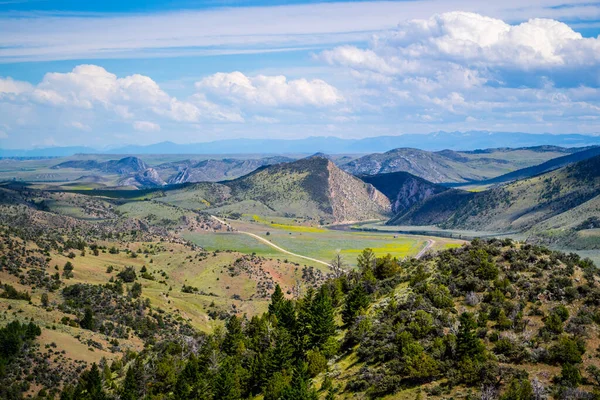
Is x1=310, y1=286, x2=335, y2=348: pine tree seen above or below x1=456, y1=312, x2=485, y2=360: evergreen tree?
below

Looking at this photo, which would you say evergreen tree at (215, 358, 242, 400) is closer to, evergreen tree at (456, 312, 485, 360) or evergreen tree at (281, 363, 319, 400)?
evergreen tree at (281, 363, 319, 400)

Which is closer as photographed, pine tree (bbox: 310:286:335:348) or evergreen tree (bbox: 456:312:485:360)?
evergreen tree (bbox: 456:312:485:360)

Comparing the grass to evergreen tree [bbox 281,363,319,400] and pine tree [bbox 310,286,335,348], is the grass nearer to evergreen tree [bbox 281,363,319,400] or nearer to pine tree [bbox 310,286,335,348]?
pine tree [bbox 310,286,335,348]

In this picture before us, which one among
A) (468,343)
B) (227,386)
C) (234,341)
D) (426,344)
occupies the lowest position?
(234,341)

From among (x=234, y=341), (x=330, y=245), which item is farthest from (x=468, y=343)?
(x=330, y=245)

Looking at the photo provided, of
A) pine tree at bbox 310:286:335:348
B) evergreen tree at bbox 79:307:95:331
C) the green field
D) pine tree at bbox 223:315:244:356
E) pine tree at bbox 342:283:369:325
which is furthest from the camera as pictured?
the green field

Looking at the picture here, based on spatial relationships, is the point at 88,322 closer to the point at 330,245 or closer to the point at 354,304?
the point at 354,304

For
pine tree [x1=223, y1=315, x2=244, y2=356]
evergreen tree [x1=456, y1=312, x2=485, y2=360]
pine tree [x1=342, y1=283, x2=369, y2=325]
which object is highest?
evergreen tree [x1=456, y1=312, x2=485, y2=360]

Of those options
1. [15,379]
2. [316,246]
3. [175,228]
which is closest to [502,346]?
[15,379]

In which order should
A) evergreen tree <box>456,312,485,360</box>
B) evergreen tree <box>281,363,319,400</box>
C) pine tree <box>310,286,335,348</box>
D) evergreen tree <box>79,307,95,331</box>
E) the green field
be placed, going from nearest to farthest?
evergreen tree <box>456,312,485,360</box>
evergreen tree <box>281,363,319,400</box>
pine tree <box>310,286,335,348</box>
evergreen tree <box>79,307,95,331</box>
the green field

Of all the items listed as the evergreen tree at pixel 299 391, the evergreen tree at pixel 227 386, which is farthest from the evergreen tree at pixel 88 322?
the evergreen tree at pixel 299 391

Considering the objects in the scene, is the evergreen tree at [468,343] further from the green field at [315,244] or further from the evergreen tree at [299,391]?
the green field at [315,244]

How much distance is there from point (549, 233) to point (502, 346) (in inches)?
5711

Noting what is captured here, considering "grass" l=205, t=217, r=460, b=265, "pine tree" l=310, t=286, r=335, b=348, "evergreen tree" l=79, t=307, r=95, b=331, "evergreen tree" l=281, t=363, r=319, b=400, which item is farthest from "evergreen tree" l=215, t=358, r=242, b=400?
"grass" l=205, t=217, r=460, b=265
